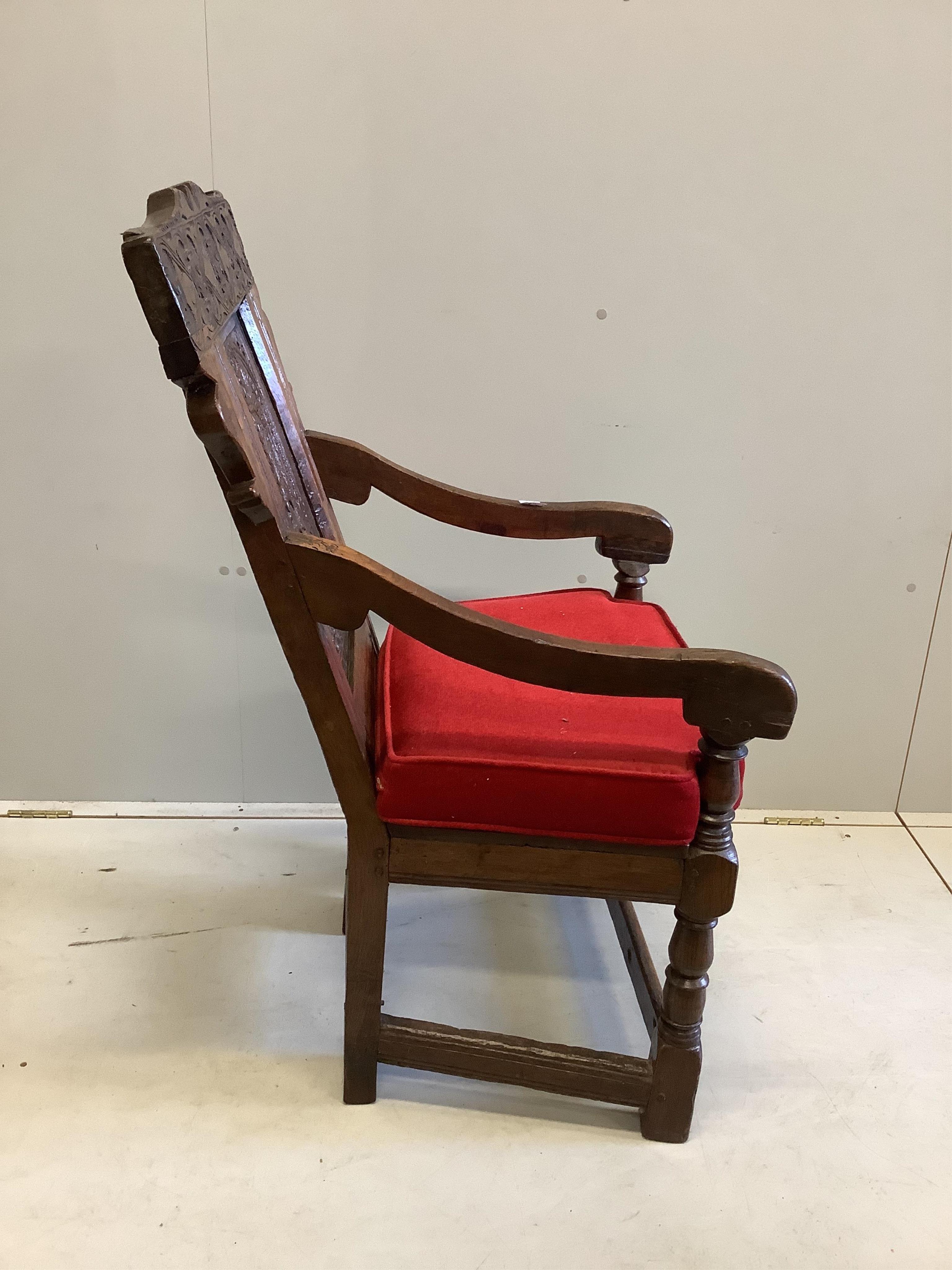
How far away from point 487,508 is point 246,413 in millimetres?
560

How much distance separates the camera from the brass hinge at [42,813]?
79.0 inches

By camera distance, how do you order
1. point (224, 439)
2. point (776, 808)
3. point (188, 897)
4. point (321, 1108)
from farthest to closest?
1. point (776, 808)
2. point (188, 897)
3. point (321, 1108)
4. point (224, 439)

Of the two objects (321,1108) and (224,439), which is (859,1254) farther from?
(224,439)

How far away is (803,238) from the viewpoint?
170 cm

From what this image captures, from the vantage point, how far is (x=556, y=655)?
1102mm

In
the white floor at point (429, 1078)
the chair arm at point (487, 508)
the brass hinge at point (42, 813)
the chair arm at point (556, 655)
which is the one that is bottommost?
the white floor at point (429, 1078)

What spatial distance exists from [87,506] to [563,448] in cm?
90

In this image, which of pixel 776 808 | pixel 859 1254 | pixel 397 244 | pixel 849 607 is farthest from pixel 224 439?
pixel 776 808

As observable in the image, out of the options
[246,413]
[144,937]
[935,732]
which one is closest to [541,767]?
[246,413]

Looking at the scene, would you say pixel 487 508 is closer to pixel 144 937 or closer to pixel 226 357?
pixel 226 357

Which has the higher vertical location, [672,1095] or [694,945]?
[694,945]

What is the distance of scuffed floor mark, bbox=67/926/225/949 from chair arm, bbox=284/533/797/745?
0.86m

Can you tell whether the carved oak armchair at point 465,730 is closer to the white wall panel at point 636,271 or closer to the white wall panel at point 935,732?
A: the white wall panel at point 636,271

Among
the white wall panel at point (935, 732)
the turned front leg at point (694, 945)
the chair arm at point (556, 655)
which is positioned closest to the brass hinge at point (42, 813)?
the chair arm at point (556, 655)
